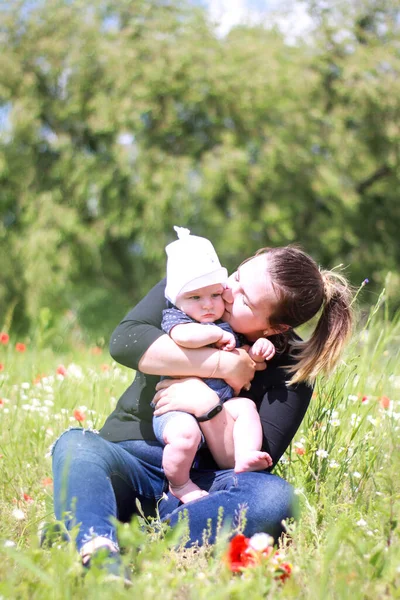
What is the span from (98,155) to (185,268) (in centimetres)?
955

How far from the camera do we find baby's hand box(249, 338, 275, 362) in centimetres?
242

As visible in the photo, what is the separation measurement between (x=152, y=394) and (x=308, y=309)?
643 millimetres

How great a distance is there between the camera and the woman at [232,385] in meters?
2.27

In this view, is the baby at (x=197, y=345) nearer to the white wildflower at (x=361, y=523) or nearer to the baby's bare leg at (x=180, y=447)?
the baby's bare leg at (x=180, y=447)

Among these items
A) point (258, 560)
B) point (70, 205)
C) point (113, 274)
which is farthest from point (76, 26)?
point (258, 560)

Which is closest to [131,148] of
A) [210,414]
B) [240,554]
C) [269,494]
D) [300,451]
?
[300,451]

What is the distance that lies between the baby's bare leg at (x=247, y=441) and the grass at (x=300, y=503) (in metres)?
0.18

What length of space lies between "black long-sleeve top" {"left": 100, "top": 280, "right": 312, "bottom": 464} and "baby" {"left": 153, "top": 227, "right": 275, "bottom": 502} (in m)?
0.06

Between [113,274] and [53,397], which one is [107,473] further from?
[113,274]

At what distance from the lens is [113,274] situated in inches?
479

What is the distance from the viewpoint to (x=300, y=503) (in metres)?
2.37

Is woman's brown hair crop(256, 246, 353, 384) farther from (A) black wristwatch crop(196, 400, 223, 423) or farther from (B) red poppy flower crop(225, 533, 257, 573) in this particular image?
(B) red poppy flower crop(225, 533, 257, 573)

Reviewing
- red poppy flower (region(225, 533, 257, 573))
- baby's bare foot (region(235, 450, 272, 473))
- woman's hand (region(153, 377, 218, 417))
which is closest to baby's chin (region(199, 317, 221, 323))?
woman's hand (region(153, 377, 218, 417))

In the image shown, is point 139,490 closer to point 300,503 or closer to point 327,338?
point 300,503
